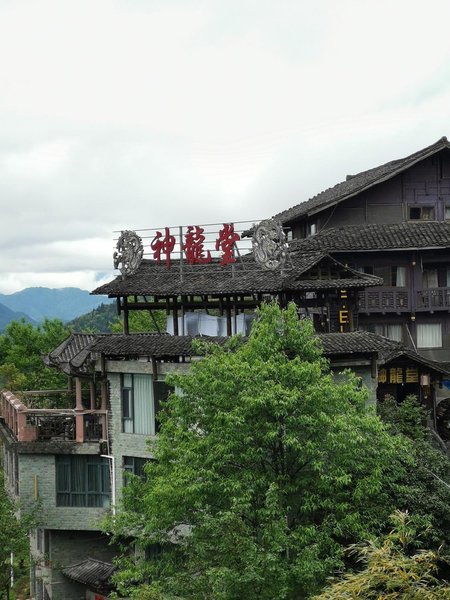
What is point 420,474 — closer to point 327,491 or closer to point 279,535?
point 327,491

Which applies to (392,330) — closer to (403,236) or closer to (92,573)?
(403,236)

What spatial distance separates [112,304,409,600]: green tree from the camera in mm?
25062

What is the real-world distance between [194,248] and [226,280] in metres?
1.99

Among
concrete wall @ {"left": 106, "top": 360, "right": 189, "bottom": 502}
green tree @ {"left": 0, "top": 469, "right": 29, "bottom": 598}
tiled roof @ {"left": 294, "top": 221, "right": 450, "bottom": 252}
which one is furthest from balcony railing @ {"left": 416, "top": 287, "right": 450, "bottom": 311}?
green tree @ {"left": 0, "top": 469, "right": 29, "bottom": 598}

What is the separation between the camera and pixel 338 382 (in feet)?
114

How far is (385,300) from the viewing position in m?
45.9

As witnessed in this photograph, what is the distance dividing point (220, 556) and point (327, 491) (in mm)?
3630

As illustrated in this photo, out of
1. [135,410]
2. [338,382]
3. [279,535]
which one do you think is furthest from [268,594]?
[135,410]

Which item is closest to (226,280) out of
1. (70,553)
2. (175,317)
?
(175,317)

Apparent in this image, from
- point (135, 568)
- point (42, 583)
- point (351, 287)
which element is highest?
point (351, 287)

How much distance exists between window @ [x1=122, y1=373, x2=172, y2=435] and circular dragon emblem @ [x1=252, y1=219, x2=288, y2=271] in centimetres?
608

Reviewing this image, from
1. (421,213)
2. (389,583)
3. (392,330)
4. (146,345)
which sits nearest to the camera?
(389,583)

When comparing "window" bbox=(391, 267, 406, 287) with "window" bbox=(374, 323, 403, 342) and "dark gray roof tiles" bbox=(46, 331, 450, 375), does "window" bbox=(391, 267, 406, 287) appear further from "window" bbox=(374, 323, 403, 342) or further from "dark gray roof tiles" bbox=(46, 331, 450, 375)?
"dark gray roof tiles" bbox=(46, 331, 450, 375)

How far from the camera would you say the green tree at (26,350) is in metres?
66.1
